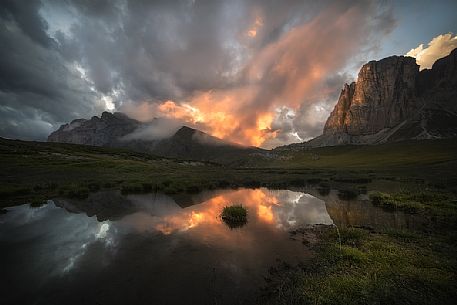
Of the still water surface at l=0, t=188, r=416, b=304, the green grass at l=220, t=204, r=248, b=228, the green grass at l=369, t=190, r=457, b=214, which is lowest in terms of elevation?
the still water surface at l=0, t=188, r=416, b=304

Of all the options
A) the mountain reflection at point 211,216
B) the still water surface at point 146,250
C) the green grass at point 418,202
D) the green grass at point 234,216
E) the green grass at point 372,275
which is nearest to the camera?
the green grass at point 372,275

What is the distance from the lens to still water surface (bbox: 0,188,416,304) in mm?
12773

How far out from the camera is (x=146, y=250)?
736 inches

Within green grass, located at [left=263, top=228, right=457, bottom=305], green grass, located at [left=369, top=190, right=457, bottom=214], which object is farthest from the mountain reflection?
green grass, located at [left=263, top=228, right=457, bottom=305]

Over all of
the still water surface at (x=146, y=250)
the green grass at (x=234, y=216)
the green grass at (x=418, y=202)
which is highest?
the green grass at (x=418, y=202)

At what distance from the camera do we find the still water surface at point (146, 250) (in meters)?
12.8

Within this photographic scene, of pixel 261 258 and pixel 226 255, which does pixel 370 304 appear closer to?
pixel 261 258

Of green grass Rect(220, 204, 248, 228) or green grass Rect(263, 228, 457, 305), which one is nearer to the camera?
green grass Rect(263, 228, 457, 305)

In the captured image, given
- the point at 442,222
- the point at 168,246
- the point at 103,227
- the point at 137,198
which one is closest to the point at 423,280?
the point at 168,246

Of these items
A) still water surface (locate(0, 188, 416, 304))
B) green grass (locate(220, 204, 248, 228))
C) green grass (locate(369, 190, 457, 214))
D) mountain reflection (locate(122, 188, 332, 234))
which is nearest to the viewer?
still water surface (locate(0, 188, 416, 304))

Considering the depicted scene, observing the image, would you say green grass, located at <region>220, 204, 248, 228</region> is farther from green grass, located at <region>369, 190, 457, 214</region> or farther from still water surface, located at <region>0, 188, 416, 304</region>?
green grass, located at <region>369, 190, 457, 214</region>

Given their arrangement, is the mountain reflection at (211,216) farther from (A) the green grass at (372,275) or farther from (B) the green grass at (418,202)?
(A) the green grass at (372,275)

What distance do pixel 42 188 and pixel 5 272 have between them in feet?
118

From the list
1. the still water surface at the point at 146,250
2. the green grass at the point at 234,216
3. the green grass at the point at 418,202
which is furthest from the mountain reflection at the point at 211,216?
the green grass at the point at 418,202
